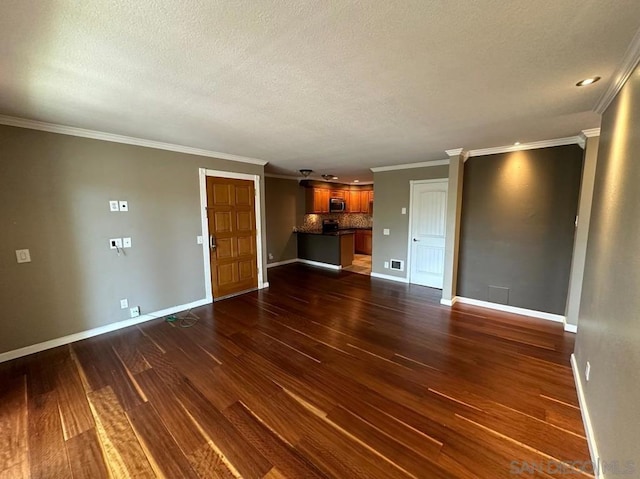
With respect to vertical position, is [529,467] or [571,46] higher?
[571,46]

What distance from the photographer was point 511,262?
3.85 meters

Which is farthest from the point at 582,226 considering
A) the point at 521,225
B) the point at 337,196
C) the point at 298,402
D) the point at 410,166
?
the point at 337,196

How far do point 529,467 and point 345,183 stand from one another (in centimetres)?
792

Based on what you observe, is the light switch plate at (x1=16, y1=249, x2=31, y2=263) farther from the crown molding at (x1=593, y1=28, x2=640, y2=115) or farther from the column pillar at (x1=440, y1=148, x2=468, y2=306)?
the column pillar at (x1=440, y1=148, x2=468, y2=306)

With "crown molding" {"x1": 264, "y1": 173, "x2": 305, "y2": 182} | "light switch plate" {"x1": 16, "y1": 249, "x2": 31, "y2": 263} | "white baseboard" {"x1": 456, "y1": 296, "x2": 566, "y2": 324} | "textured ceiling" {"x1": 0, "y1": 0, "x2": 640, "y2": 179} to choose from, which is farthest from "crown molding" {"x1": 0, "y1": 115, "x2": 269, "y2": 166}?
"white baseboard" {"x1": 456, "y1": 296, "x2": 566, "y2": 324}

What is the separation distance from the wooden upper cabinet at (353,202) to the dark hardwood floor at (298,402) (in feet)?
19.3

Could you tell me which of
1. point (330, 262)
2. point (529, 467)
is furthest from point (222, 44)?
point (330, 262)

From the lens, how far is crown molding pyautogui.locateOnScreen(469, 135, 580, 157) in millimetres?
3278

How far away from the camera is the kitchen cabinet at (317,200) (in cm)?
757

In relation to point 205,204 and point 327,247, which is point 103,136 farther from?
point 327,247

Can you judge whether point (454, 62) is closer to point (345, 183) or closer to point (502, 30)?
point (502, 30)

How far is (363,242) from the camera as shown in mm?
8633

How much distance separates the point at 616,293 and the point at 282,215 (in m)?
6.20

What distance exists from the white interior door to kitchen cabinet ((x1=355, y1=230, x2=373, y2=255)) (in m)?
3.21
